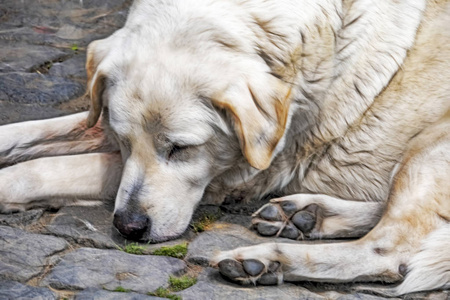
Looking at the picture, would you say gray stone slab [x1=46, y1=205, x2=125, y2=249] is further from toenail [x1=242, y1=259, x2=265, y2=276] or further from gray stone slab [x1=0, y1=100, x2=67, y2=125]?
gray stone slab [x1=0, y1=100, x2=67, y2=125]

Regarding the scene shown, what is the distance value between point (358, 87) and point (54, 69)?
8.43ft

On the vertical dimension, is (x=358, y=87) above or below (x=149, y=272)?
above

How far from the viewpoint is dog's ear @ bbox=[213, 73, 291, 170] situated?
3.58 m

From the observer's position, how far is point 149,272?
3.38 metres

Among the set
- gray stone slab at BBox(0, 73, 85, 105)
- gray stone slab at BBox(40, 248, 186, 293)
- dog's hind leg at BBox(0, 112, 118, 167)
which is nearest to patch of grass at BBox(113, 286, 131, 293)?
gray stone slab at BBox(40, 248, 186, 293)

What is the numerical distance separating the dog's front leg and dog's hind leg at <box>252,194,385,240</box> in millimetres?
833

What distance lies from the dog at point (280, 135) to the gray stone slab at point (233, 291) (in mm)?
56

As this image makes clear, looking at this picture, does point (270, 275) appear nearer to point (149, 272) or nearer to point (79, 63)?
point (149, 272)

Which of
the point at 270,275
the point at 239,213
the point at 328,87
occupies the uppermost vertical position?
the point at 328,87

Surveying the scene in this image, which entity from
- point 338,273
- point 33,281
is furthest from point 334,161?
point 33,281

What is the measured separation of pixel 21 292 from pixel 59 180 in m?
1.05

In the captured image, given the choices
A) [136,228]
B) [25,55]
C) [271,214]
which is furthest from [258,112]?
[25,55]

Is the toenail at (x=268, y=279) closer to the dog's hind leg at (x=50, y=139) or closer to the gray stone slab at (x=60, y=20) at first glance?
the dog's hind leg at (x=50, y=139)

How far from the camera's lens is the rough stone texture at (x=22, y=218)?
3799 millimetres
